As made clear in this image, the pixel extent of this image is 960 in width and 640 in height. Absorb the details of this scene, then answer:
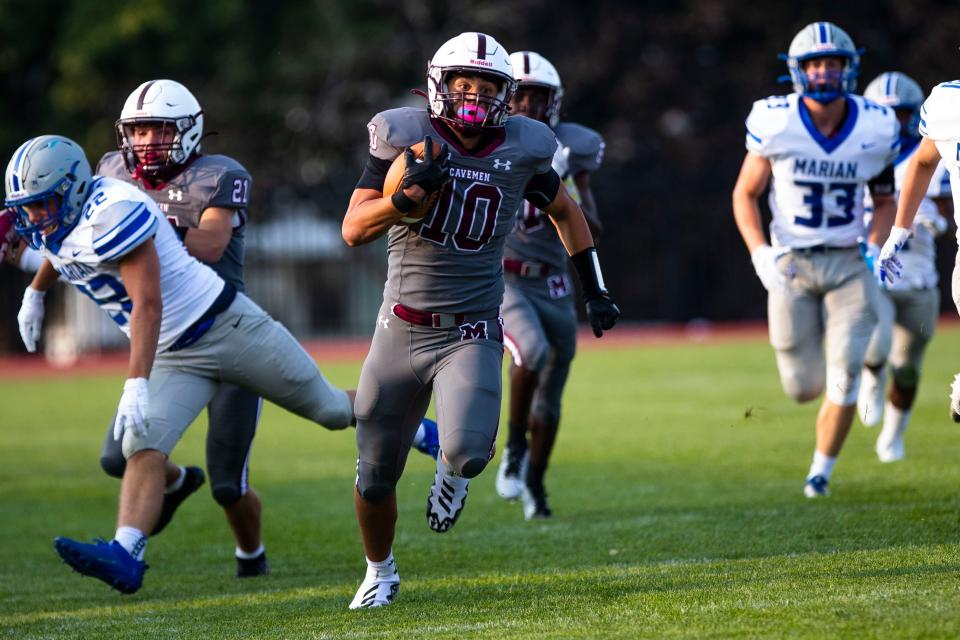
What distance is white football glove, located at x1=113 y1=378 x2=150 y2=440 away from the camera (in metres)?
5.22

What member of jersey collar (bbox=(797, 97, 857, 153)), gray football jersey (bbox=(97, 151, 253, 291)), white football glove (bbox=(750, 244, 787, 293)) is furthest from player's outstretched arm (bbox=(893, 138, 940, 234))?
gray football jersey (bbox=(97, 151, 253, 291))

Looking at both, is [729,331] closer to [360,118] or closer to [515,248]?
[360,118]

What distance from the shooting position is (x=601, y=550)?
6.02 metres

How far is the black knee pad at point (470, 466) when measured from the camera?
4848 millimetres

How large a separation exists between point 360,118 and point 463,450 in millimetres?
19963

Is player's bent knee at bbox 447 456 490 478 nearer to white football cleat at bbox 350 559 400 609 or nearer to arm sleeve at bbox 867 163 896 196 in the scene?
white football cleat at bbox 350 559 400 609

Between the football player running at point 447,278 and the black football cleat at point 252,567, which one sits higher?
the football player running at point 447,278

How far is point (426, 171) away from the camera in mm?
4551

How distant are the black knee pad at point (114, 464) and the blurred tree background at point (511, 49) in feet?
52.7

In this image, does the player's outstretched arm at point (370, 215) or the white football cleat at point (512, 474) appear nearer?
the player's outstretched arm at point (370, 215)

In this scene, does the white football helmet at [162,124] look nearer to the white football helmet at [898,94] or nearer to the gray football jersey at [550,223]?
the gray football jersey at [550,223]

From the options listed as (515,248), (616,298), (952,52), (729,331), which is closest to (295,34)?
(616,298)

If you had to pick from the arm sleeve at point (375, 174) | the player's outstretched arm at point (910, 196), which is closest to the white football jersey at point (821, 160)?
the player's outstretched arm at point (910, 196)

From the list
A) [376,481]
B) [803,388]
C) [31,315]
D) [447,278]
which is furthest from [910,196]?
[31,315]
